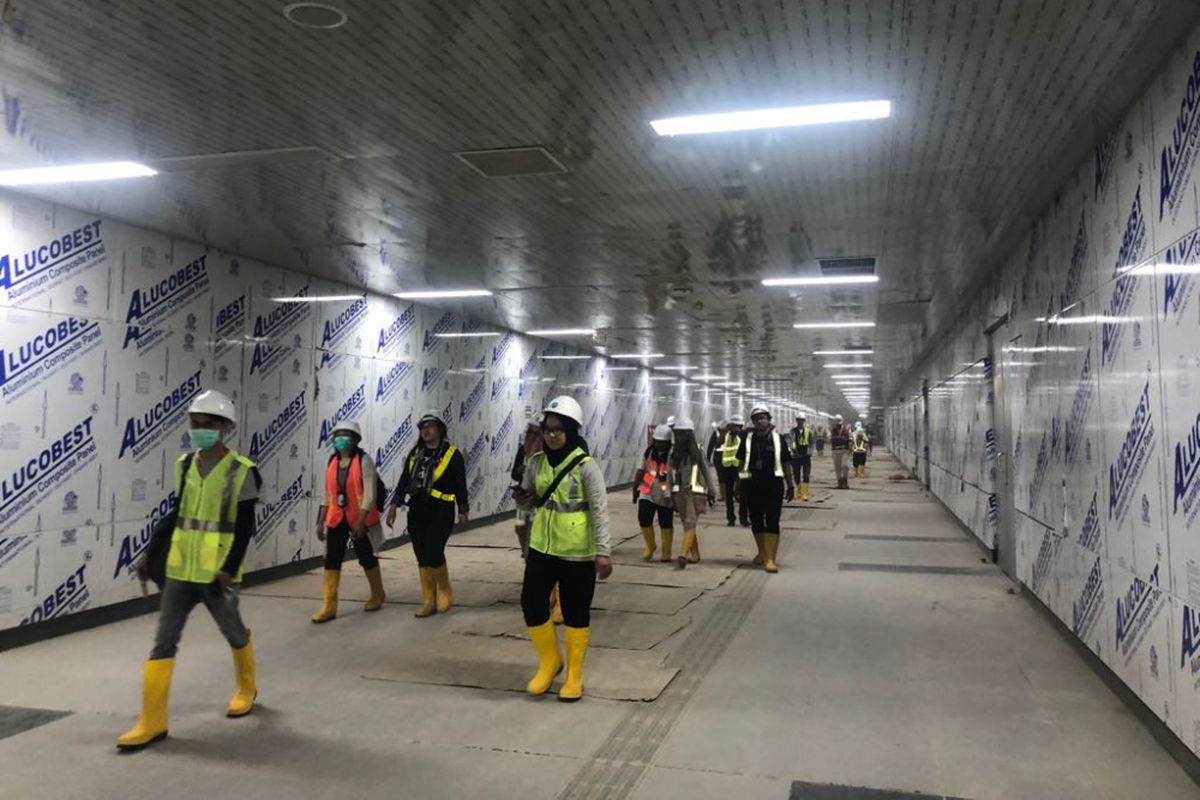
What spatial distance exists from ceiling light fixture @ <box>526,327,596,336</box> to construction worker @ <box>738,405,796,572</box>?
5.89m

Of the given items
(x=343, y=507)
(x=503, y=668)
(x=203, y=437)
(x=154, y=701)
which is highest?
(x=203, y=437)

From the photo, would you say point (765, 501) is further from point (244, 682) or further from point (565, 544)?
point (244, 682)

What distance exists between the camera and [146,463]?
285 inches

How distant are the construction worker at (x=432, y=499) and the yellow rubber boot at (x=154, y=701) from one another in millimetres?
2729

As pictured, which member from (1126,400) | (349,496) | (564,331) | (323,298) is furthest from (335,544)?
(564,331)

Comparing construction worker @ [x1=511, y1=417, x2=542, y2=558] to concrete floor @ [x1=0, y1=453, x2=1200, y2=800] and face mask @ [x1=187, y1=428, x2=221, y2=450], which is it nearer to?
concrete floor @ [x1=0, y1=453, x2=1200, y2=800]

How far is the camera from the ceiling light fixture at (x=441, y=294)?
34.6ft

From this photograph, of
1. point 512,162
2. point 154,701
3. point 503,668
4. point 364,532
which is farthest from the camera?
point 364,532

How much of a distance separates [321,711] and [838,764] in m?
2.79

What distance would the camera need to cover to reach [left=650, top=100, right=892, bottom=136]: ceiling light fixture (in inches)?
180

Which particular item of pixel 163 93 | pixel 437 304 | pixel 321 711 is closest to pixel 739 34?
pixel 163 93

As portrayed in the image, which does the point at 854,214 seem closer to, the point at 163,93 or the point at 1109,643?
the point at 1109,643

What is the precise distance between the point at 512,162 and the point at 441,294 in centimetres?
536

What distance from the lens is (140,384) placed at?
7184 millimetres
